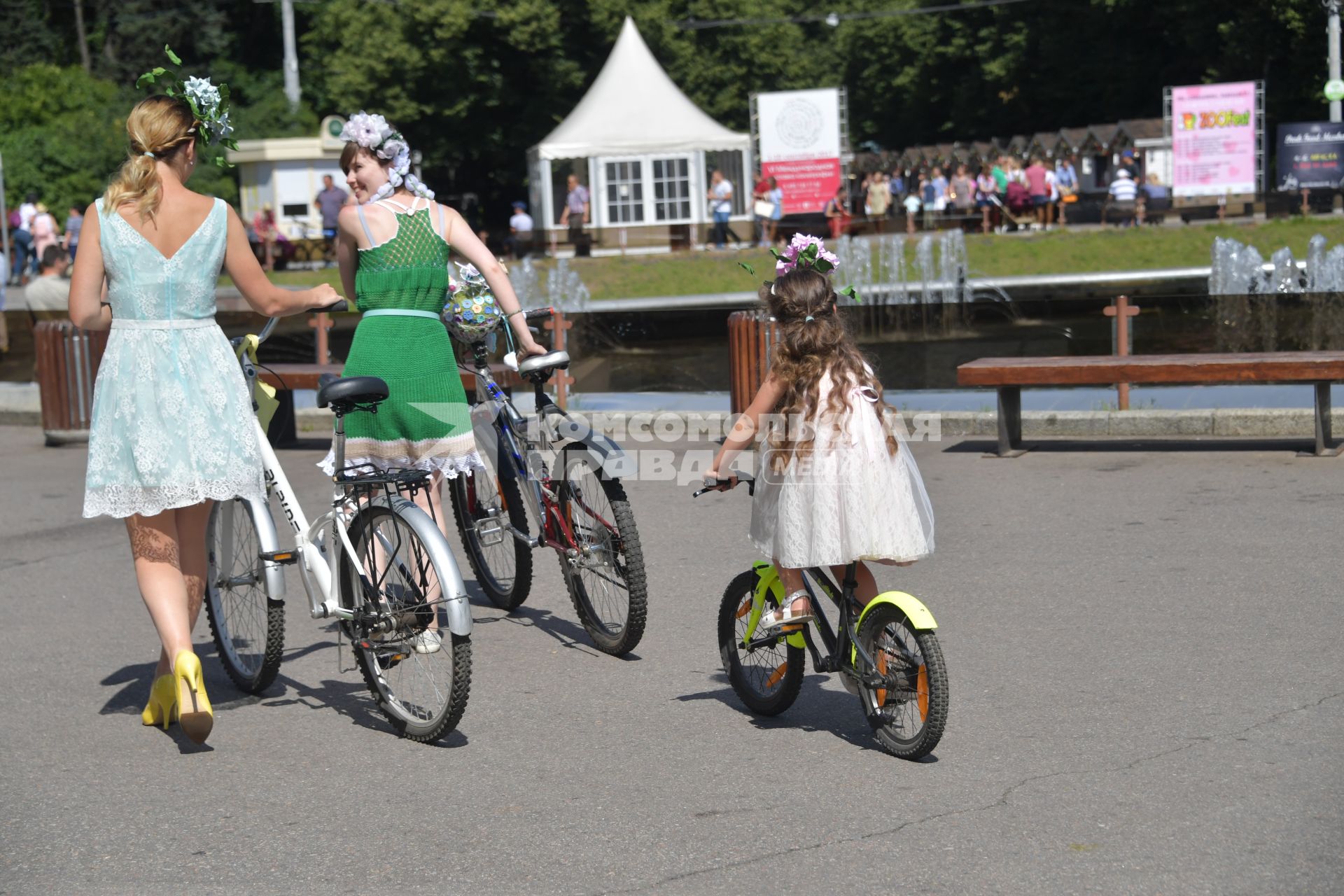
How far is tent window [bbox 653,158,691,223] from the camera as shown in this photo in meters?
38.5

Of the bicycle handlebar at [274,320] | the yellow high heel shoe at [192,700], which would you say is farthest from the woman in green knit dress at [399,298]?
the yellow high heel shoe at [192,700]

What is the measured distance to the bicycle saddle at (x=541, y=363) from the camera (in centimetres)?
622

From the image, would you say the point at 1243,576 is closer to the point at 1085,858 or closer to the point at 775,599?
the point at 775,599

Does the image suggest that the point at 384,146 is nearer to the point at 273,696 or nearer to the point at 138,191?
the point at 138,191

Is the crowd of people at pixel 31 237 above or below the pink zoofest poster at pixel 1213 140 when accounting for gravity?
below

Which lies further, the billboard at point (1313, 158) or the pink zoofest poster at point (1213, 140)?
the billboard at point (1313, 158)

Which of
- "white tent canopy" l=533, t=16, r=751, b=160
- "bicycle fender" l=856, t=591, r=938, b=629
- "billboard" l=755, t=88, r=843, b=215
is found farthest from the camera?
"white tent canopy" l=533, t=16, r=751, b=160

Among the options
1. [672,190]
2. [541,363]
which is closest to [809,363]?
[541,363]

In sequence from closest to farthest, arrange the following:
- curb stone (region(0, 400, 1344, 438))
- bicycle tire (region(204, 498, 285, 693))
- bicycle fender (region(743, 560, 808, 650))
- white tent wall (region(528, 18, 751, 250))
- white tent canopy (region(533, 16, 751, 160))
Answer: bicycle fender (region(743, 560, 808, 650))
bicycle tire (region(204, 498, 285, 693))
curb stone (region(0, 400, 1344, 438))
white tent canopy (region(533, 16, 751, 160))
white tent wall (region(528, 18, 751, 250))

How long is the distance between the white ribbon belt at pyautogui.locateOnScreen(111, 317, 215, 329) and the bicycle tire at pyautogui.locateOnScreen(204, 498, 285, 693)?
71cm

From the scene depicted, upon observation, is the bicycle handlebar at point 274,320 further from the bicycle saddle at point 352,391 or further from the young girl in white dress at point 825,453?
the young girl in white dress at point 825,453

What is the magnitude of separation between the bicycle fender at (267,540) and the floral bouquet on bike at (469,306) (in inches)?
48.4

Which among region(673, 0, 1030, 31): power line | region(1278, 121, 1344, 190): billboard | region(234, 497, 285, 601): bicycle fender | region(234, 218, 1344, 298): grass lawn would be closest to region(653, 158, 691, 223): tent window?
region(234, 218, 1344, 298): grass lawn

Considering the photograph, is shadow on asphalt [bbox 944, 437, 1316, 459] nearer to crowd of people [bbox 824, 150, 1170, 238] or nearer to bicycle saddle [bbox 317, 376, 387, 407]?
bicycle saddle [bbox 317, 376, 387, 407]
